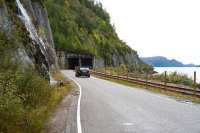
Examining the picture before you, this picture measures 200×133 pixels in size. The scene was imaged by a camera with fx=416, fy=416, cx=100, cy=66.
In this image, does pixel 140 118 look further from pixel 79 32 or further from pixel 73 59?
pixel 79 32

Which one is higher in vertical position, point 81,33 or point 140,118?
point 81,33

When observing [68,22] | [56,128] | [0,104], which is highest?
[68,22]

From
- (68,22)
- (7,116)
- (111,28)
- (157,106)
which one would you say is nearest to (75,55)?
(68,22)

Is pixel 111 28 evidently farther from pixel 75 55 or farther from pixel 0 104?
pixel 0 104

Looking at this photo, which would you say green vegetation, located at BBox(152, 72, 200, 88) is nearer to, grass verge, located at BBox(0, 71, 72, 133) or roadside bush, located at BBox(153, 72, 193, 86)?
roadside bush, located at BBox(153, 72, 193, 86)

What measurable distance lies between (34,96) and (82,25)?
104292 millimetres

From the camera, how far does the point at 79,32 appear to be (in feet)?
366

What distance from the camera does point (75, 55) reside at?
101 meters

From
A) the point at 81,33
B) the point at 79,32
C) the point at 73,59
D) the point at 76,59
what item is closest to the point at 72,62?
the point at 73,59

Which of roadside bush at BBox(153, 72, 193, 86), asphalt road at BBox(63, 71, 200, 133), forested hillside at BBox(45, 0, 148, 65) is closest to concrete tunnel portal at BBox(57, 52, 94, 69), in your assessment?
forested hillside at BBox(45, 0, 148, 65)

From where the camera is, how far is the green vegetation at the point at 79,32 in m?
104

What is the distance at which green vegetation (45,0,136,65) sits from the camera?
104 m

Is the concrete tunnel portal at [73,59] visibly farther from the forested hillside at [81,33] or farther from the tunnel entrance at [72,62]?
the forested hillside at [81,33]

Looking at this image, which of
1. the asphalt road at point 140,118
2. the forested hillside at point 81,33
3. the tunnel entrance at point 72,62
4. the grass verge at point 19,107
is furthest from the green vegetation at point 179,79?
the tunnel entrance at point 72,62
